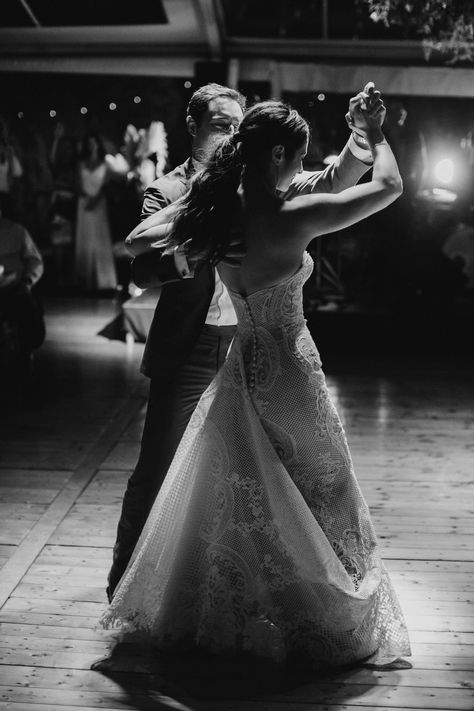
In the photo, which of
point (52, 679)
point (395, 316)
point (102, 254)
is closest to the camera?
point (52, 679)

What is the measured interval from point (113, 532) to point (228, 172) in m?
1.87

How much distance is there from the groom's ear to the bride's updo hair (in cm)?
1

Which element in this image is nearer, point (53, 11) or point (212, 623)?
point (212, 623)

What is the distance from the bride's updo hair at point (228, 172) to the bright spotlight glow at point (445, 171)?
24.4ft

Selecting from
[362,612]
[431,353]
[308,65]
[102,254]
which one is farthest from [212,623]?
[102,254]

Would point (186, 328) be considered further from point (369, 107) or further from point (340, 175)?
point (369, 107)

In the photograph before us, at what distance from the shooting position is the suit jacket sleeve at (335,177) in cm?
303

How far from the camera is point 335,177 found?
3096 millimetres

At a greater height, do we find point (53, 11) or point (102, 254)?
point (53, 11)

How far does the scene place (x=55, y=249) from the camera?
11992 millimetres

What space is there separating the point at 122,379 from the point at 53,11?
3355 mm

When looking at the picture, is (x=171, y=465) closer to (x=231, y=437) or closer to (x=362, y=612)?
(x=231, y=437)

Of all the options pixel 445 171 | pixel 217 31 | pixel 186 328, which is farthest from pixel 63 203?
pixel 186 328

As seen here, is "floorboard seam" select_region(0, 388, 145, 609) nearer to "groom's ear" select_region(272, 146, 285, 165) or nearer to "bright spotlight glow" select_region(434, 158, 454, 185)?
"groom's ear" select_region(272, 146, 285, 165)
